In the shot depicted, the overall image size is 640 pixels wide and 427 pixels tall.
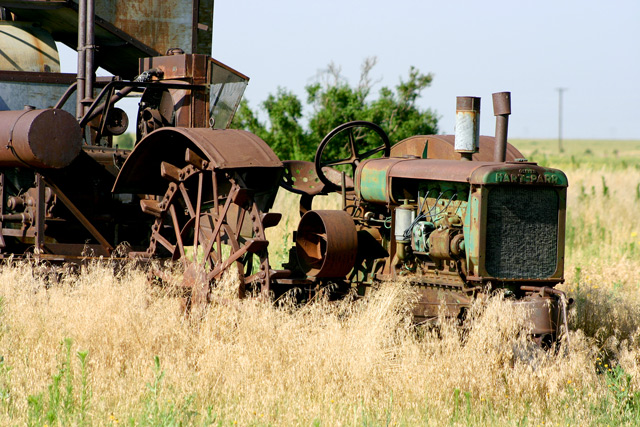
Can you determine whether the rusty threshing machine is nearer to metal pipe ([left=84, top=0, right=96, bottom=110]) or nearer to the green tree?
metal pipe ([left=84, top=0, right=96, bottom=110])

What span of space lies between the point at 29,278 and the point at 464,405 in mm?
3604

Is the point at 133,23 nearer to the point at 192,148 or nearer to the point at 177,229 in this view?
the point at 192,148

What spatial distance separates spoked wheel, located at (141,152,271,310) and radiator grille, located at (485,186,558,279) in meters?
1.53

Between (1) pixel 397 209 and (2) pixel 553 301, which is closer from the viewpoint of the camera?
(2) pixel 553 301

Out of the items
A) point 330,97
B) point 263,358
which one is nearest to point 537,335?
point 263,358

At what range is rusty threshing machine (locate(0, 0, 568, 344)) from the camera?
5262mm

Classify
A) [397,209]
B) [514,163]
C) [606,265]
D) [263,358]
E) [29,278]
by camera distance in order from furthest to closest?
[606,265], [29,278], [397,209], [514,163], [263,358]

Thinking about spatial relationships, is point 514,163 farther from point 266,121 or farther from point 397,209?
point 266,121

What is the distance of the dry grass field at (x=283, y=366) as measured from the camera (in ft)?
14.0

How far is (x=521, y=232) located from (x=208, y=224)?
247cm

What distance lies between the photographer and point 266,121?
52.0ft

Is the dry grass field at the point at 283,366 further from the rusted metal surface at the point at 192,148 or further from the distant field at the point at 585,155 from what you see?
the distant field at the point at 585,155

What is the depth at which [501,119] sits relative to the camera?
5539 millimetres

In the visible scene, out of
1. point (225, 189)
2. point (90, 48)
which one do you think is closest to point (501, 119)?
point (225, 189)
